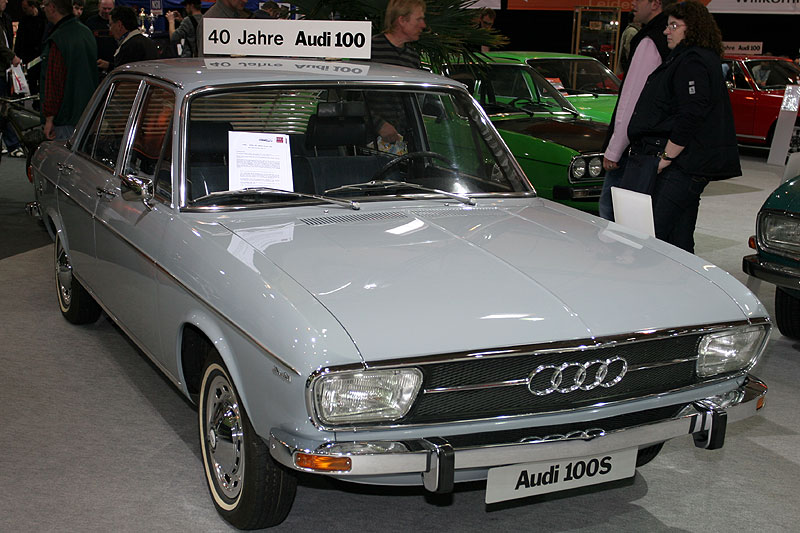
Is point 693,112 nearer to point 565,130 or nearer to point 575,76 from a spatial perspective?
point 565,130

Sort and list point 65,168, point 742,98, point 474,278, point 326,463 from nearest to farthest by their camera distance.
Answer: point 326,463 → point 474,278 → point 65,168 → point 742,98

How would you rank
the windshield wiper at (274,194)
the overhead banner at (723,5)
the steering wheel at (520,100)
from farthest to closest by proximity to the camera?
1. the overhead banner at (723,5)
2. the steering wheel at (520,100)
3. the windshield wiper at (274,194)

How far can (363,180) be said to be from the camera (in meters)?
4.13

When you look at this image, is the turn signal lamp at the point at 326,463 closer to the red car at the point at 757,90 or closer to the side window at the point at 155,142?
the side window at the point at 155,142

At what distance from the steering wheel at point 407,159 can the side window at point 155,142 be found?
92 centimetres

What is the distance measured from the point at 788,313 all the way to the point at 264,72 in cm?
358

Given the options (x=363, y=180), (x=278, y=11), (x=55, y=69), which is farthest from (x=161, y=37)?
(x=363, y=180)

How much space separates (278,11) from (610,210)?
610 cm

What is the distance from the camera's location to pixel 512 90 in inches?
375

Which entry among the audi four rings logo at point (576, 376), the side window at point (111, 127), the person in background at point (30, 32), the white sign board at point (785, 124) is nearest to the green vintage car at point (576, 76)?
the white sign board at point (785, 124)

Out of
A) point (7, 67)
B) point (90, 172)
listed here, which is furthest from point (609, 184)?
point (7, 67)

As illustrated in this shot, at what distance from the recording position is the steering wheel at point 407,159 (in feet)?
13.6

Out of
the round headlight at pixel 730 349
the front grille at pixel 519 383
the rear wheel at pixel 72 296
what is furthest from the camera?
the rear wheel at pixel 72 296

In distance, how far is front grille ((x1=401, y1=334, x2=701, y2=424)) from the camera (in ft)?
9.04
